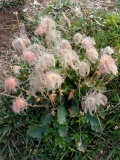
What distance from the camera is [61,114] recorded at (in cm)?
325

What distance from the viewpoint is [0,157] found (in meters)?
3.70

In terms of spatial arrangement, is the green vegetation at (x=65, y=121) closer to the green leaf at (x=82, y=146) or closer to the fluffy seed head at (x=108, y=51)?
the green leaf at (x=82, y=146)

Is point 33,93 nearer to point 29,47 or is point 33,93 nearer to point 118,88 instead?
point 29,47

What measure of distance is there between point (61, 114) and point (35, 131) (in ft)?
1.20

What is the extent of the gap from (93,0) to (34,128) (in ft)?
7.23

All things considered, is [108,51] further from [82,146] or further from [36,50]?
[82,146]

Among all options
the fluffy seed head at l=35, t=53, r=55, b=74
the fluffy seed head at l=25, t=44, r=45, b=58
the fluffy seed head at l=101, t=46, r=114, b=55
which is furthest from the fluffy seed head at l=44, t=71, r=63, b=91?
the fluffy seed head at l=101, t=46, r=114, b=55

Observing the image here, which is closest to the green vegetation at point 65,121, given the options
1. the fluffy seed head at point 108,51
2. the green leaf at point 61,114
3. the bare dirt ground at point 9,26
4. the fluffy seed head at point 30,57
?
the green leaf at point 61,114

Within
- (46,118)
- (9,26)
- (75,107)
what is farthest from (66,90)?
(9,26)

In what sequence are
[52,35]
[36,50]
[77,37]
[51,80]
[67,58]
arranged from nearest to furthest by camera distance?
[51,80]
[67,58]
[36,50]
[52,35]
[77,37]

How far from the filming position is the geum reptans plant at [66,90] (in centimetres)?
298

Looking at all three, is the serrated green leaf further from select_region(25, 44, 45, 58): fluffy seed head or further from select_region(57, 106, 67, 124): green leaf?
select_region(25, 44, 45, 58): fluffy seed head

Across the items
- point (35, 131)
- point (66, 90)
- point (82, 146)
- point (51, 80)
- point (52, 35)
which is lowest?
point (82, 146)

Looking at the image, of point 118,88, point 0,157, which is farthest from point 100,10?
point 0,157
